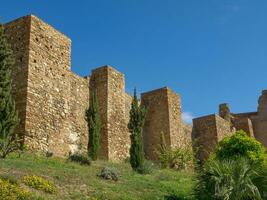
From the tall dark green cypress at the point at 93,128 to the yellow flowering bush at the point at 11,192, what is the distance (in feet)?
31.0

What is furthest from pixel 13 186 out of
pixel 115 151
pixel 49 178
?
pixel 115 151

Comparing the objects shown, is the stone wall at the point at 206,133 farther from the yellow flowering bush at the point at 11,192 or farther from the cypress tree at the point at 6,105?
the yellow flowering bush at the point at 11,192

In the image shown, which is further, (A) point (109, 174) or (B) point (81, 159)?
(B) point (81, 159)

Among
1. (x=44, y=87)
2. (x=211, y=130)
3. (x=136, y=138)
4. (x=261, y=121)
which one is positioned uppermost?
(x=261, y=121)

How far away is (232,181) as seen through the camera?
51.8 feet

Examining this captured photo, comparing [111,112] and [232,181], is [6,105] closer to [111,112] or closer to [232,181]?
[111,112]

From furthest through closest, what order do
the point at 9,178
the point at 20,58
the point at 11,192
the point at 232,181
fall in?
the point at 20,58 → the point at 232,181 → the point at 9,178 → the point at 11,192

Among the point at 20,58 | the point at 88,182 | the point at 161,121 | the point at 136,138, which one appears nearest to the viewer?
the point at 88,182

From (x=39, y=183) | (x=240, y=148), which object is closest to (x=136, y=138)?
(x=240, y=148)

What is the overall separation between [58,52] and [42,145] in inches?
194

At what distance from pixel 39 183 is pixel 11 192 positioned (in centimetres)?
157

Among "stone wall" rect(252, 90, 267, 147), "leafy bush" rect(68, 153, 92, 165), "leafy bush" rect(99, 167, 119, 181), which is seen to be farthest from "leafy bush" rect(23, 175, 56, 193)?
"stone wall" rect(252, 90, 267, 147)

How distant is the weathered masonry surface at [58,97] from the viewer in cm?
2028

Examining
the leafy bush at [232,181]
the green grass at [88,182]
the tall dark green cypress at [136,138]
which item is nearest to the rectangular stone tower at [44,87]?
the green grass at [88,182]
